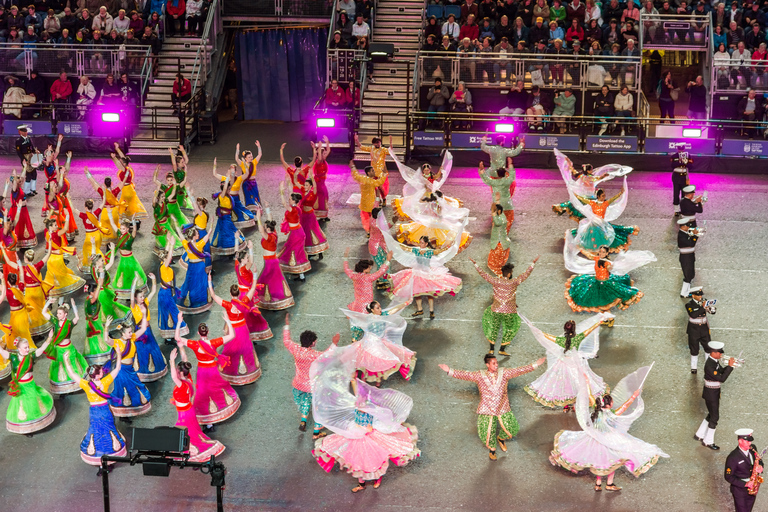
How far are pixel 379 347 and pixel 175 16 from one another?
14.5 metres

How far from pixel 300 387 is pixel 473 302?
423 centimetres

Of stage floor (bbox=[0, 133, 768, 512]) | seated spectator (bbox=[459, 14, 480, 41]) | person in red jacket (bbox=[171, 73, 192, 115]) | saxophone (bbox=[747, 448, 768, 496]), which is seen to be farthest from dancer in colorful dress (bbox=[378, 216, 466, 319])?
seated spectator (bbox=[459, 14, 480, 41])

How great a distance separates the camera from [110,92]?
911 inches

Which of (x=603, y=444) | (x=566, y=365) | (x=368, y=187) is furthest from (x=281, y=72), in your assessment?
(x=603, y=444)

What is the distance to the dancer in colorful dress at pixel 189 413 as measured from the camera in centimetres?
1114

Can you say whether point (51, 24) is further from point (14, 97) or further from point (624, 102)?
point (624, 102)

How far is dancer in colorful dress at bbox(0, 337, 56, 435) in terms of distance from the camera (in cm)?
1199

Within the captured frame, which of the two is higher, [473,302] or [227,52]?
[227,52]

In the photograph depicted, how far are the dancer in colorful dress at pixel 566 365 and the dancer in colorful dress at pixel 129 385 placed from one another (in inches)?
178

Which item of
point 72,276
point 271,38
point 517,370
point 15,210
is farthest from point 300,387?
point 271,38

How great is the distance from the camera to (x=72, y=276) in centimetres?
1580

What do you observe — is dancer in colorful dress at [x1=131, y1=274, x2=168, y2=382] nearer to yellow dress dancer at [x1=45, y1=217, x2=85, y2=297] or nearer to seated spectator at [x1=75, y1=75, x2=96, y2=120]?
yellow dress dancer at [x1=45, y1=217, x2=85, y2=297]

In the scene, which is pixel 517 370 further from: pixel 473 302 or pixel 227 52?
pixel 227 52

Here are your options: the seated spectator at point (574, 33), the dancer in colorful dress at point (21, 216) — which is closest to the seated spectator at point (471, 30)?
the seated spectator at point (574, 33)
